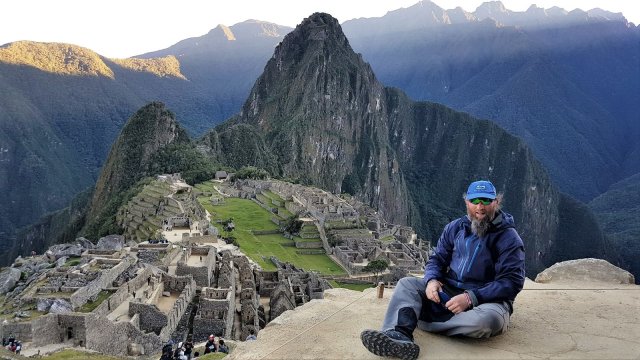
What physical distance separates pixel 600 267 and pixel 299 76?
410 ft

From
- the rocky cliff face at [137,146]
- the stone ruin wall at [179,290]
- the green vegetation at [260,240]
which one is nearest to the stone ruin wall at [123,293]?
the stone ruin wall at [179,290]

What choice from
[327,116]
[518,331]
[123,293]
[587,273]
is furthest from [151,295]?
[327,116]

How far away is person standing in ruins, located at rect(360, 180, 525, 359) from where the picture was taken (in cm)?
516

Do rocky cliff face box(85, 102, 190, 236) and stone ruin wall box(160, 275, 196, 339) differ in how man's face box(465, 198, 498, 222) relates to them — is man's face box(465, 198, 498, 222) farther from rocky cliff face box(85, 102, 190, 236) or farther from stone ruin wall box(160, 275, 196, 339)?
rocky cliff face box(85, 102, 190, 236)

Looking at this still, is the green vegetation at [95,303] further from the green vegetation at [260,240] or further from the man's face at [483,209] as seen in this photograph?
the green vegetation at [260,240]

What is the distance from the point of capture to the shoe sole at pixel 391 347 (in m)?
4.73

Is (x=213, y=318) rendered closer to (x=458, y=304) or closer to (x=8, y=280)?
(x=8, y=280)

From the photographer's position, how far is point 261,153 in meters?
98.2

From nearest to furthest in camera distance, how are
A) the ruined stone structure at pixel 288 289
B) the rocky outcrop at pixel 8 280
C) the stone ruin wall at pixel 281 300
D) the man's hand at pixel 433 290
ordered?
the man's hand at pixel 433 290 < the rocky outcrop at pixel 8 280 < the stone ruin wall at pixel 281 300 < the ruined stone structure at pixel 288 289

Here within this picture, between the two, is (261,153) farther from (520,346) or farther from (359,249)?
(520,346)

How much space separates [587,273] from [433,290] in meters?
3.82

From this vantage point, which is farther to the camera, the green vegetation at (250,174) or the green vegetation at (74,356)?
the green vegetation at (250,174)

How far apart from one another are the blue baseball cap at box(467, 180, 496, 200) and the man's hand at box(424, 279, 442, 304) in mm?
992

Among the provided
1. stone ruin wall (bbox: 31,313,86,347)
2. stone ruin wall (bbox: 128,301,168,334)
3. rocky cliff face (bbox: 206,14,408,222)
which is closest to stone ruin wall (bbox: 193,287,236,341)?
stone ruin wall (bbox: 128,301,168,334)
